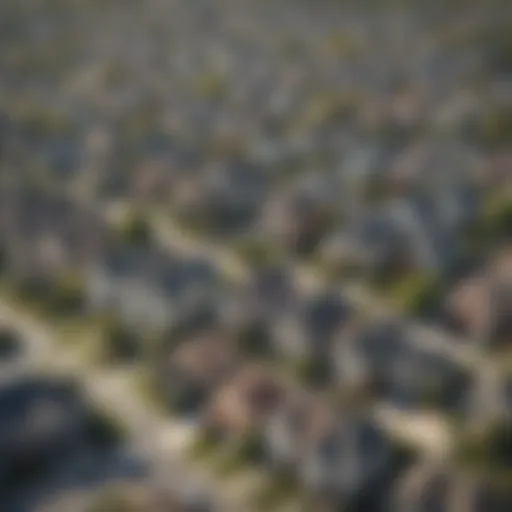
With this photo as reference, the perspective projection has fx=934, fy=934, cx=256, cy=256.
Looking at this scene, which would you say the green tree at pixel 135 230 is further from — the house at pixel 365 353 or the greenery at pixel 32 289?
the house at pixel 365 353

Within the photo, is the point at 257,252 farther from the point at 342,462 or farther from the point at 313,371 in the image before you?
the point at 342,462

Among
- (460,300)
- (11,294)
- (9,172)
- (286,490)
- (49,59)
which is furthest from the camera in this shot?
(49,59)

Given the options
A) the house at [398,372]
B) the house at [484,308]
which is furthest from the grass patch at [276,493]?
the house at [484,308]

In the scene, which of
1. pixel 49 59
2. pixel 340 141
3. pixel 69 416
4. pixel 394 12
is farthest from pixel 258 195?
pixel 394 12

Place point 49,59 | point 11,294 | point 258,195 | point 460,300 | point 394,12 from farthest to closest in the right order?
point 394,12 → point 49,59 → point 258,195 → point 11,294 → point 460,300

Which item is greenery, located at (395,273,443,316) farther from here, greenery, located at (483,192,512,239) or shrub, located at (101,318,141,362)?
shrub, located at (101,318,141,362)

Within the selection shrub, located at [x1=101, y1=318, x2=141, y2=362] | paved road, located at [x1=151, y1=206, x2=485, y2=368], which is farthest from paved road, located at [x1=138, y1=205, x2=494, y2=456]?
shrub, located at [x1=101, y1=318, x2=141, y2=362]

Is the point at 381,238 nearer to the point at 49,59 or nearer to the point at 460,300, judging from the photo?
the point at 460,300
